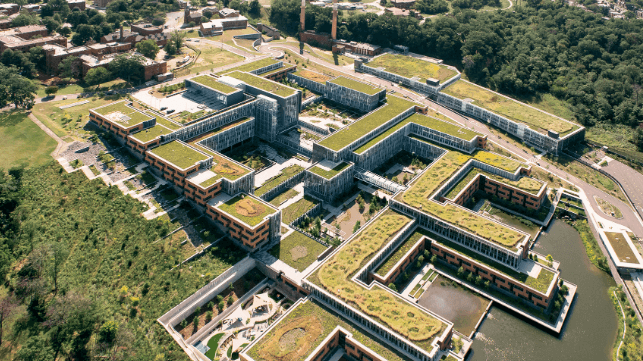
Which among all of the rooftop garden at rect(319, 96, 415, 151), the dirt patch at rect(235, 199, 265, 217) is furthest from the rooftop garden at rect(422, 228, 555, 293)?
the dirt patch at rect(235, 199, 265, 217)

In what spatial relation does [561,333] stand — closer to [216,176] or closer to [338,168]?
[338,168]

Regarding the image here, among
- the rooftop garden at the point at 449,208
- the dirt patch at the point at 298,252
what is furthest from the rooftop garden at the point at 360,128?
the dirt patch at the point at 298,252

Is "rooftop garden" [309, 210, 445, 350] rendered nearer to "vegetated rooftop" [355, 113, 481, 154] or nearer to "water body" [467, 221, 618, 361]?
"water body" [467, 221, 618, 361]

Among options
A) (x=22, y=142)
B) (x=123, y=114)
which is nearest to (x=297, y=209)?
(x=123, y=114)

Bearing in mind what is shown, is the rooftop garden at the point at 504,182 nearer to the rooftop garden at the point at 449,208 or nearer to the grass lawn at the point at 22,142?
the rooftop garden at the point at 449,208

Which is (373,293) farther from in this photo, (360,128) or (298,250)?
(360,128)

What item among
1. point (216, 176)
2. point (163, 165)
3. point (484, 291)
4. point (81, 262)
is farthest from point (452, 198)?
point (81, 262)
